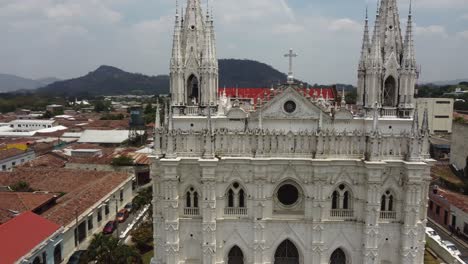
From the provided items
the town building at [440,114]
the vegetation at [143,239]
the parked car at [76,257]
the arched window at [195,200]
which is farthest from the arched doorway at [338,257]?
the town building at [440,114]

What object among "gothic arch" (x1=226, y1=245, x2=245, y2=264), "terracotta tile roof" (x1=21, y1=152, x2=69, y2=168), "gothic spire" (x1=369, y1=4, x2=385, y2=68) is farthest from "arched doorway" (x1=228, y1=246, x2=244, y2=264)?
"terracotta tile roof" (x1=21, y1=152, x2=69, y2=168)

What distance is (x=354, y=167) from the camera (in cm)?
2445

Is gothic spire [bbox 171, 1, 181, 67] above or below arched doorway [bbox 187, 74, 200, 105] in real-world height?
above

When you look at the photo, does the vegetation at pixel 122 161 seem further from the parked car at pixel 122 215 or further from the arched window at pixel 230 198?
the arched window at pixel 230 198

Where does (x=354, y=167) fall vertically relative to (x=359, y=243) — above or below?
above

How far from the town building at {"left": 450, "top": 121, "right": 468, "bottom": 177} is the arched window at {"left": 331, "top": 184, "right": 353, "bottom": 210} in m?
37.0

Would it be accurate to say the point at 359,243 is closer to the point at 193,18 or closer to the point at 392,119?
the point at 392,119

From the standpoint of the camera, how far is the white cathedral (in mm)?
24297

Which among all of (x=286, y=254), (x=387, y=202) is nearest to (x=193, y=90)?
(x=286, y=254)

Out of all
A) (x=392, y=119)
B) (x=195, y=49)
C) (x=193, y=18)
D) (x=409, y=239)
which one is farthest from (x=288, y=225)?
(x=193, y=18)

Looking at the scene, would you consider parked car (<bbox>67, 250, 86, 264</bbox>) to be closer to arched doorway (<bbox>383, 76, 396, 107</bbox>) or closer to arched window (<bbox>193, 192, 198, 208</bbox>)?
arched window (<bbox>193, 192, 198, 208</bbox>)

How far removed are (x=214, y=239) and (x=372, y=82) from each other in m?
13.9

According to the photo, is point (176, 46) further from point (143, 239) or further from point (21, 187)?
point (21, 187)

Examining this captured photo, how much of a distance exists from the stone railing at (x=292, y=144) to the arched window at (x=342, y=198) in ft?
6.90
